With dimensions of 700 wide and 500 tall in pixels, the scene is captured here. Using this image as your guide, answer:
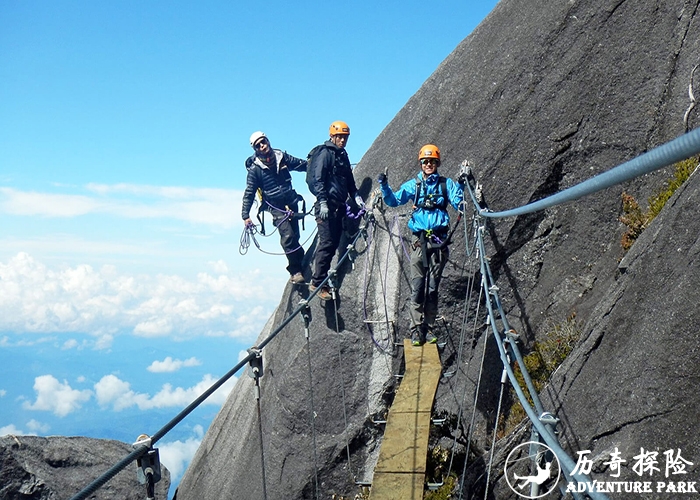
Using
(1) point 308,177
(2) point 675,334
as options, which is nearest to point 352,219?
(1) point 308,177

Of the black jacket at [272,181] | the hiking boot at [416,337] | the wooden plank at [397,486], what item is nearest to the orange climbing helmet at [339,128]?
the black jacket at [272,181]

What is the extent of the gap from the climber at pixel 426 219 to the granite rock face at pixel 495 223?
703 mm

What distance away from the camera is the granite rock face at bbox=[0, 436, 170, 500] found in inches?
468

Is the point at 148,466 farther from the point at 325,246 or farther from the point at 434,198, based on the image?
the point at 325,246

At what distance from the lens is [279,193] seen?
36.7 ft

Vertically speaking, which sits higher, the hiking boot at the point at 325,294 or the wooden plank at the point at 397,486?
the hiking boot at the point at 325,294

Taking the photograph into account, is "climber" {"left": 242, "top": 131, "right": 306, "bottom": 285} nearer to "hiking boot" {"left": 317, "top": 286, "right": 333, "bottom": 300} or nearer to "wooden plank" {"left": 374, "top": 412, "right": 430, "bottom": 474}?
"hiking boot" {"left": 317, "top": 286, "right": 333, "bottom": 300}

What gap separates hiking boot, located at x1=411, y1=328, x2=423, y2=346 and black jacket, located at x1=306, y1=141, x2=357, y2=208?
9.07ft

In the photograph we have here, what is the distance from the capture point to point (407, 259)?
34.2 feet

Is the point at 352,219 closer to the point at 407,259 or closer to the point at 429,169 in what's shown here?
the point at 407,259

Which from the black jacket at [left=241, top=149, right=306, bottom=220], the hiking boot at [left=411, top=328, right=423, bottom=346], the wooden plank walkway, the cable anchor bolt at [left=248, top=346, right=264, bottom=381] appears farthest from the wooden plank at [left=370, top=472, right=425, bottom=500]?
the black jacket at [left=241, top=149, right=306, bottom=220]

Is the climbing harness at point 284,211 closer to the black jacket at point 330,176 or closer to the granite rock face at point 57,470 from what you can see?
the black jacket at point 330,176

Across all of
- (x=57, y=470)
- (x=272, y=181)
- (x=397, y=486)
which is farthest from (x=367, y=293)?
(x=57, y=470)

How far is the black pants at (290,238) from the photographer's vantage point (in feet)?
37.1
